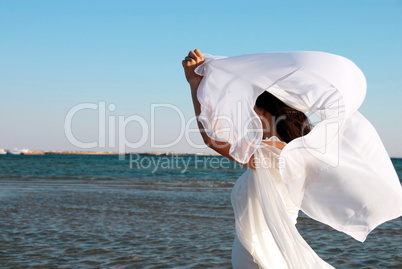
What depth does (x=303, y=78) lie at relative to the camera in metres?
2.49

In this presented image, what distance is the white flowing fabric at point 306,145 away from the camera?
7.90 feet

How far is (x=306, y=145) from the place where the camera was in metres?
2.36

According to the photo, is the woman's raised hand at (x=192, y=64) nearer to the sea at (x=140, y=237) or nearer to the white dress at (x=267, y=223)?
the white dress at (x=267, y=223)

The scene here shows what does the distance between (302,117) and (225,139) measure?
545mm

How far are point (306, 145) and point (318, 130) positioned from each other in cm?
10

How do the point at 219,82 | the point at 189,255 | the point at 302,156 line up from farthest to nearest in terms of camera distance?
the point at 189,255
the point at 219,82
the point at 302,156

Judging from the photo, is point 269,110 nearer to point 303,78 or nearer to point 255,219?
point 303,78

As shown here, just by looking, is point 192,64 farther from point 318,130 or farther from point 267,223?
point 267,223

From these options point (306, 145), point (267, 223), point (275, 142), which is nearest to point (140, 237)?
point (267, 223)

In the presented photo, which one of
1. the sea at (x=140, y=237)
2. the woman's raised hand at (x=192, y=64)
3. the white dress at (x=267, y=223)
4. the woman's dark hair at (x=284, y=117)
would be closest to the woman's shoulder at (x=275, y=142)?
the white dress at (x=267, y=223)

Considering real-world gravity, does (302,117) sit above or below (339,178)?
above

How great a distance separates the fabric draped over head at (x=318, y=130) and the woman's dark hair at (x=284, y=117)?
0.04m

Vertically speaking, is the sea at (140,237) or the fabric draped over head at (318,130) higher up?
the fabric draped over head at (318,130)

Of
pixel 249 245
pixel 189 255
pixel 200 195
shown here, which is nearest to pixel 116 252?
pixel 189 255
